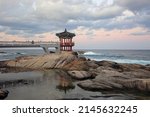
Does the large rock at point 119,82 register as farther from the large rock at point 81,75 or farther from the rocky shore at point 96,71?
the large rock at point 81,75

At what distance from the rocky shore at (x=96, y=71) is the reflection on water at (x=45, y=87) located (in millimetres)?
362

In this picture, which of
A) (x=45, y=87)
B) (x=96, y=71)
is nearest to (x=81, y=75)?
(x=96, y=71)

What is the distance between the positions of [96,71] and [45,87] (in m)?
2.07

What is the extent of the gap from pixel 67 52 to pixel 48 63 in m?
0.99

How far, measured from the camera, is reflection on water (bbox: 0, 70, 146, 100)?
24.6ft

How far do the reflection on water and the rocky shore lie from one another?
0.36m

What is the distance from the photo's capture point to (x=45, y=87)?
27.8ft

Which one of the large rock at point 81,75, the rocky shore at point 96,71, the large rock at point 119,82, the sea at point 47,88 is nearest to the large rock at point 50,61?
the rocky shore at point 96,71

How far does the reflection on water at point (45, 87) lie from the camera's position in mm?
7496

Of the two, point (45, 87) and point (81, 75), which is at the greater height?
point (81, 75)

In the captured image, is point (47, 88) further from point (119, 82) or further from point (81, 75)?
point (119, 82)

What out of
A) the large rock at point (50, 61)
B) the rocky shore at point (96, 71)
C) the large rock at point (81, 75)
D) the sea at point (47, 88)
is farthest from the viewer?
the large rock at point (50, 61)

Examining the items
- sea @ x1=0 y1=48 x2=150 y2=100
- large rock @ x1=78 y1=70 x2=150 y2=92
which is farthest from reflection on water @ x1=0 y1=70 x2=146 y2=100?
large rock @ x1=78 y1=70 x2=150 y2=92

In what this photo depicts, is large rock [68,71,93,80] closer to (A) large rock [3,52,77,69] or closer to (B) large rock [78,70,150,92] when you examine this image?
(B) large rock [78,70,150,92]
